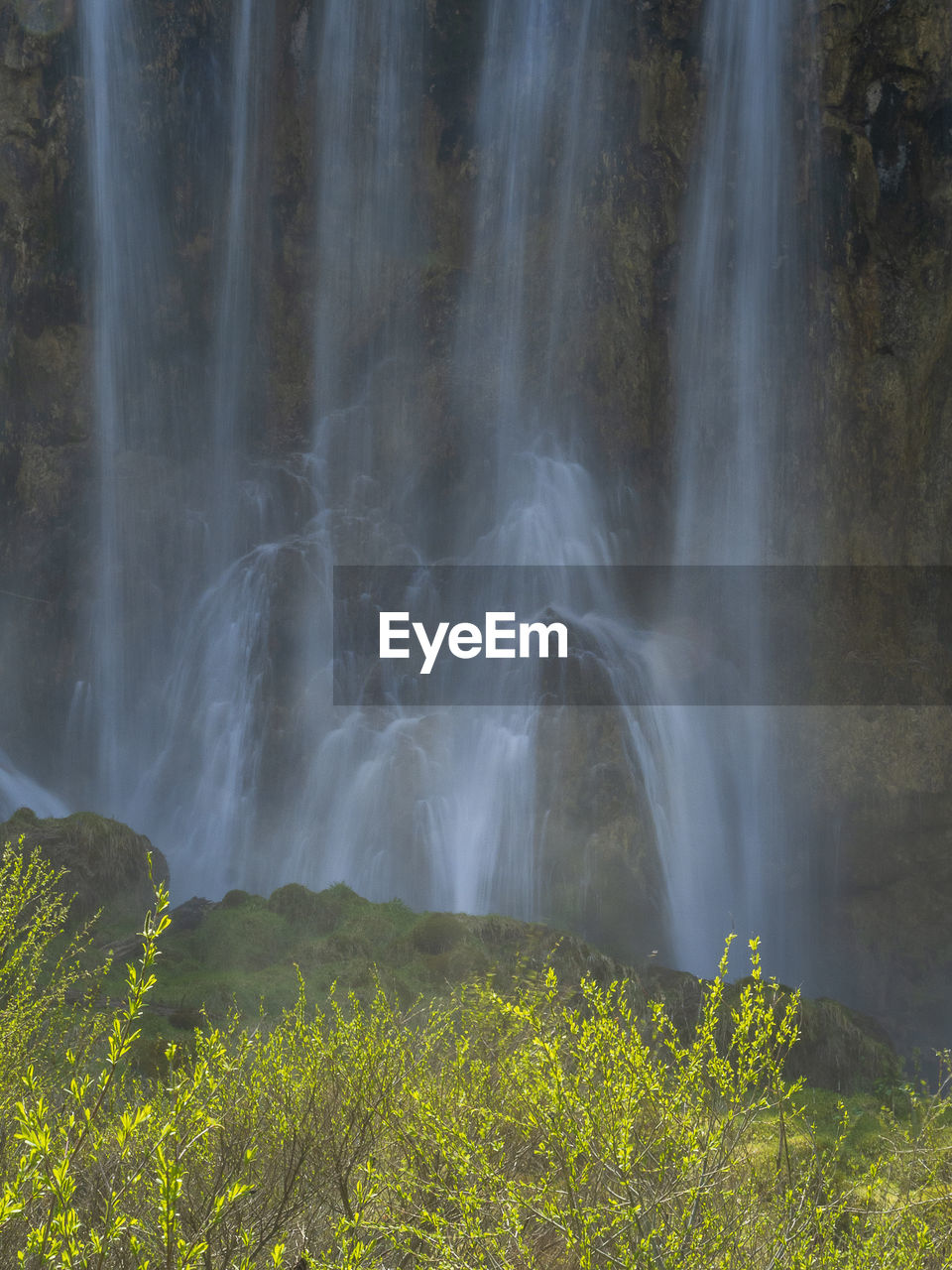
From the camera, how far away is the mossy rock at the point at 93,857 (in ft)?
47.3

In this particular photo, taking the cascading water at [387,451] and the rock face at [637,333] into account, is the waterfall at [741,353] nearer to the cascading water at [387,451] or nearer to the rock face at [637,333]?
the cascading water at [387,451]

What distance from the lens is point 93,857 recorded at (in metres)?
14.9

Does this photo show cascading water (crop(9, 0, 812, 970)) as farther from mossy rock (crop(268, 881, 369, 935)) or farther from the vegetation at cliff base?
the vegetation at cliff base

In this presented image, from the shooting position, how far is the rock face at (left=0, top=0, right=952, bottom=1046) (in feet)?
76.1

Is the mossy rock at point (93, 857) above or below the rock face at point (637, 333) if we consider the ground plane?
below

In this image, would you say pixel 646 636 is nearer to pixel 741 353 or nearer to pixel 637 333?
pixel 741 353

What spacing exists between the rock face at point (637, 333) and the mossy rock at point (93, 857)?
9423mm

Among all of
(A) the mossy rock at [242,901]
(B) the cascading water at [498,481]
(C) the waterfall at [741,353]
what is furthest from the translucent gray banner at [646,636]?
(A) the mossy rock at [242,901]

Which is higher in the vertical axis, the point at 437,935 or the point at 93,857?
the point at 93,857

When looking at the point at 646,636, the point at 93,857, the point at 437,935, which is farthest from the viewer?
the point at 646,636

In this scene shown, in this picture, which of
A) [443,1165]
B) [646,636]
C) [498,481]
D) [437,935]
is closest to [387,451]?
[498,481]

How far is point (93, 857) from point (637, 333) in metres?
18.8

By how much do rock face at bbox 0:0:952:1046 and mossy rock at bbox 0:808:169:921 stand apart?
30.9 ft

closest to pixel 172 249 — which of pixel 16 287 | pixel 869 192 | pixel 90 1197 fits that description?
pixel 16 287
